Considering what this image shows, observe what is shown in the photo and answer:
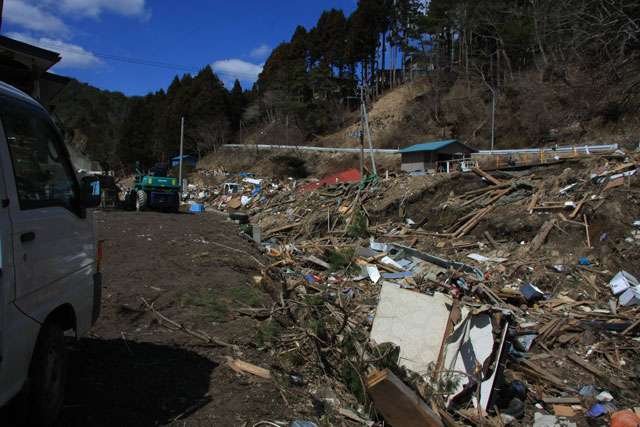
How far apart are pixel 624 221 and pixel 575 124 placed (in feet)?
76.7

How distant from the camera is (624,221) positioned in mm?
9984

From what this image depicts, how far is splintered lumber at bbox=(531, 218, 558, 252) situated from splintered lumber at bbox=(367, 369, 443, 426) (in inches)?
340

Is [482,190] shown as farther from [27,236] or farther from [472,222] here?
[27,236]

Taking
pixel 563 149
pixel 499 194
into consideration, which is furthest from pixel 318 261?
pixel 563 149

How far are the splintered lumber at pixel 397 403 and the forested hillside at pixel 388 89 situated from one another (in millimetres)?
31121

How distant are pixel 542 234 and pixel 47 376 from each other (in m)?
11.6

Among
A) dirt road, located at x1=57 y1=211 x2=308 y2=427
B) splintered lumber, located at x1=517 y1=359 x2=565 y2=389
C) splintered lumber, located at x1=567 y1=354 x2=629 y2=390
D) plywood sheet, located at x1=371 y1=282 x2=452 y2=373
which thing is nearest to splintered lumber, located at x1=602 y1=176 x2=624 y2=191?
splintered lumber, located at x1=567 y1=354 x2=629 y2=390

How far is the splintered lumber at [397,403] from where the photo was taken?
3385mm

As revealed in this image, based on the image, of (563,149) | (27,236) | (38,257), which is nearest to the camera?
(27,236)

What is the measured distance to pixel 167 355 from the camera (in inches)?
159

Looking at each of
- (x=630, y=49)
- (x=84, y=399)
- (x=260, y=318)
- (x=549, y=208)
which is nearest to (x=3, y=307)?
(x=84, y=399)

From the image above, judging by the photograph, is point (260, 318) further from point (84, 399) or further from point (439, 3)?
point (439, 3)

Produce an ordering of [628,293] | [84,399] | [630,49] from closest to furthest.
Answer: [84,399] → [628,293] → [630,49]

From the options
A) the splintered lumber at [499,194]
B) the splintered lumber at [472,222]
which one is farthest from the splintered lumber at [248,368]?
the splintered lumber at [499,194]
